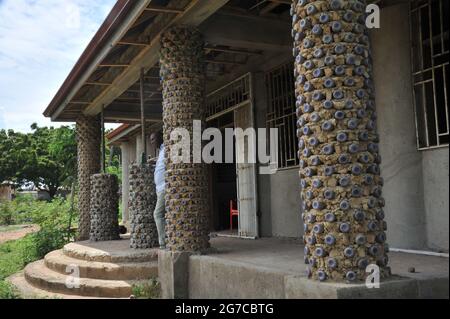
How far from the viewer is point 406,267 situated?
441 cm

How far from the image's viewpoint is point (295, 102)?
7082mm

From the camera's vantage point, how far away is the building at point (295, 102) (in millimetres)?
3791

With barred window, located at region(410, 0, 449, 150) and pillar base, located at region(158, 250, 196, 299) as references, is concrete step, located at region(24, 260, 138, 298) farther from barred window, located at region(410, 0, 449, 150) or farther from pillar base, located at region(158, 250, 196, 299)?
barred window, located at region(410, 0, 449, 150)

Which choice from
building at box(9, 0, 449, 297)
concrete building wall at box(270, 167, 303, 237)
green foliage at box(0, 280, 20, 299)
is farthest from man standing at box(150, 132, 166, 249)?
green foliage at box(0, 280, 20, 299)

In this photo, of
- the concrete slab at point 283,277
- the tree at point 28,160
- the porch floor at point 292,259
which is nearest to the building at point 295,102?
the concrete slab at point 283,277

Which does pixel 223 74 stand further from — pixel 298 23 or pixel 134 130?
pixel 134 130

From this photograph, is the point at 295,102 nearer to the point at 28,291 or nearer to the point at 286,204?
the point at 286,204

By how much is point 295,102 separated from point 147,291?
3455 millimetres

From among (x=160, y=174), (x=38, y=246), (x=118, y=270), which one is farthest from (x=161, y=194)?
(x=38, y=246)

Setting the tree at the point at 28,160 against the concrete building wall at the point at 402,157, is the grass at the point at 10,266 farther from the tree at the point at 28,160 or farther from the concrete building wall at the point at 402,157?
the tree at the point at 28,160

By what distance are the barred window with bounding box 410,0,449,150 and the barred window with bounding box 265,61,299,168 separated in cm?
257

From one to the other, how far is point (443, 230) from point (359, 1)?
278cm

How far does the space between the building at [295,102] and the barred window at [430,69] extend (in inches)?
0.5
